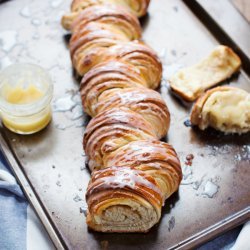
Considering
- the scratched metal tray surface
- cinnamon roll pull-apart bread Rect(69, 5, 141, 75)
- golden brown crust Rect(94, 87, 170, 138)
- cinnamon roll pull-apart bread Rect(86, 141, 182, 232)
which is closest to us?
cinnamon roll pull-apart bread Rect(86, 141, 182, 232)

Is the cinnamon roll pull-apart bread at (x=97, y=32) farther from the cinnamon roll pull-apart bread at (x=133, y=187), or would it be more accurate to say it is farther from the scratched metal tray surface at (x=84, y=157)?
the cinnamon roll pull-apart bread at (x=133, y=187)

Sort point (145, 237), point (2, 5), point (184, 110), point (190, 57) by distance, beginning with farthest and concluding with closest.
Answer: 1. point (2, 5)
2. point (190, 57)
3. point (184, 110)
4. point (145, 237)

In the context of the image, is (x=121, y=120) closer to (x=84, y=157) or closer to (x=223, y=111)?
(x=84, y=157)

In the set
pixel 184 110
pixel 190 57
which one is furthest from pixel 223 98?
pixel 190 57

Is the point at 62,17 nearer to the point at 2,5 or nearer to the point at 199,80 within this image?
the point at 2,5

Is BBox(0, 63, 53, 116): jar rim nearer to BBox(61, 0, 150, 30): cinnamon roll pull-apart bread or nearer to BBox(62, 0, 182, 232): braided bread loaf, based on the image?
BBox(62, 0, 182, 232): braided bread loaf

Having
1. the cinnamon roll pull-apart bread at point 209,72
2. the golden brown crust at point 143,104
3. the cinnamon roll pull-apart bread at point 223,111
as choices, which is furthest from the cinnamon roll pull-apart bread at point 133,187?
the cinnamon roll pull-apart bread at point 209,72

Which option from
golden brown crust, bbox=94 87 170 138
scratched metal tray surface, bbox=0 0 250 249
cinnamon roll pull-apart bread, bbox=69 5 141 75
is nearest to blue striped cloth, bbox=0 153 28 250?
scratched metal tray surface, bbox=0 0 250 249
